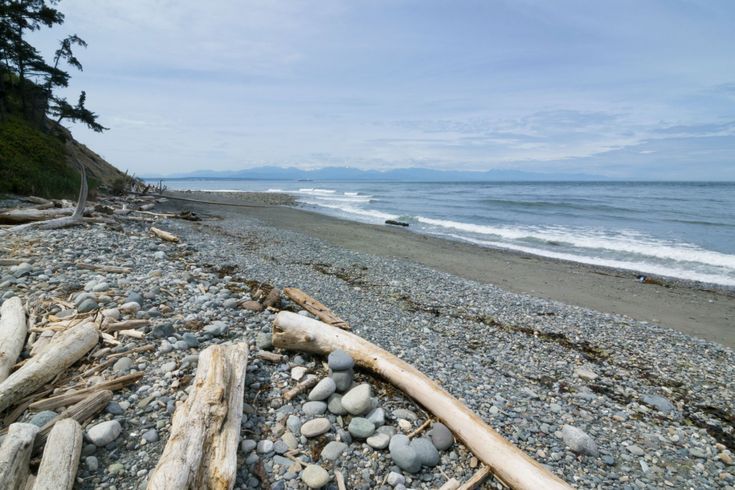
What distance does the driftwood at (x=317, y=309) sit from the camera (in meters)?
5.89

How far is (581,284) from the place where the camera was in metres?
12.7

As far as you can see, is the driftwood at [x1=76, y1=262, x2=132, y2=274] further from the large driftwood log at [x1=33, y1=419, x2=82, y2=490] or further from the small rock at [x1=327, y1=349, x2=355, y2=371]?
the small rock at [x1=327, y1=349, x2=355, y2=371]

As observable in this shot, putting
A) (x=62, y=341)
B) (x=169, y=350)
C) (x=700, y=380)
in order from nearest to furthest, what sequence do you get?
(x=62, y=341) < (x=169, y=350) < (x=700, y=380)

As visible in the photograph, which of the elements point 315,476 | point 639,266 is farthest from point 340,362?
point 639,266

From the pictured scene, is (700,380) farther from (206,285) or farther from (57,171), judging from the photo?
(57,171)

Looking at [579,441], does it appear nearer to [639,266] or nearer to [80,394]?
[80,394]

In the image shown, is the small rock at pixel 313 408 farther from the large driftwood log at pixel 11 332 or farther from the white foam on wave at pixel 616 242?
the white foam on wave at pixel 616 242

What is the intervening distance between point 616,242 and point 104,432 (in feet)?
80.3

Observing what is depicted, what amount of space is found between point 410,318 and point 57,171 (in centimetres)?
1958

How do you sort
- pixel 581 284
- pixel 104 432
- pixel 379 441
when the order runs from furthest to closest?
pixel 581 284, pixel 379 441, pixel 104 432

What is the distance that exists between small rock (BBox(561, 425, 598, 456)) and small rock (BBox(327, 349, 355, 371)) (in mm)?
2507

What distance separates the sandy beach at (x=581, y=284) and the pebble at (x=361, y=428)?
8.98m

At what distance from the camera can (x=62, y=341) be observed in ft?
13.4

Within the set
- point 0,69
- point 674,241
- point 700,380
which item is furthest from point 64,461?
point 0,69
